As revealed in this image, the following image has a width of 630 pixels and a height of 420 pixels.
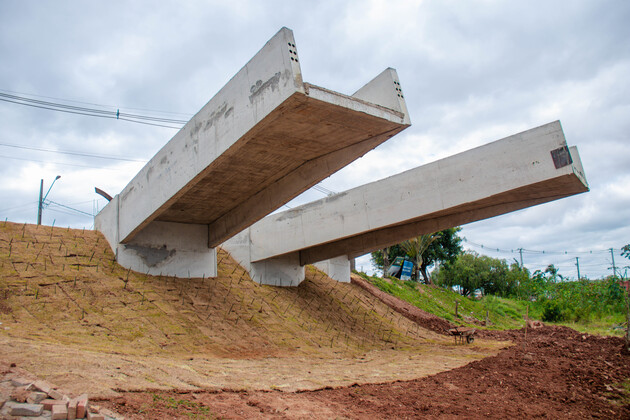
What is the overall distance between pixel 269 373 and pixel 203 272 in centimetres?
629

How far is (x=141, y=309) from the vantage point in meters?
10.6

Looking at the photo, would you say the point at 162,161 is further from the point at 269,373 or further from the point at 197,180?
the point at 269,373

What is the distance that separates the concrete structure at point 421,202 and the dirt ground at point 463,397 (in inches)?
152

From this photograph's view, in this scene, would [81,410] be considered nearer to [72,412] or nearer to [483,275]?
[72,412]

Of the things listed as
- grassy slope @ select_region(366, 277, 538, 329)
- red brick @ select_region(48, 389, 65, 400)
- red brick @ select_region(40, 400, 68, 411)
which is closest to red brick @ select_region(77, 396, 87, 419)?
red brick @ select_region(40, 400, 68, 411)

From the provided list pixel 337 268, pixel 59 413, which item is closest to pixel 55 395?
pixel 59 413

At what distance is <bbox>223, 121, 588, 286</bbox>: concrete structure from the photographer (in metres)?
10.5

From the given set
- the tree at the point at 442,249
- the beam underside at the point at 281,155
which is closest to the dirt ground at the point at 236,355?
the beam underside at the point at 281,155

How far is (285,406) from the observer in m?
5.70

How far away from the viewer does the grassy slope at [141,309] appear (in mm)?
9016

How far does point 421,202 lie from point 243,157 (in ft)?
17.1

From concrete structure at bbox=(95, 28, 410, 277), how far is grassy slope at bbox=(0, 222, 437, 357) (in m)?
0.94

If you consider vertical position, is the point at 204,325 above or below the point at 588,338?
above

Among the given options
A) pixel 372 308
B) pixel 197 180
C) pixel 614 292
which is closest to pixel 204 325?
pixel 197 180
